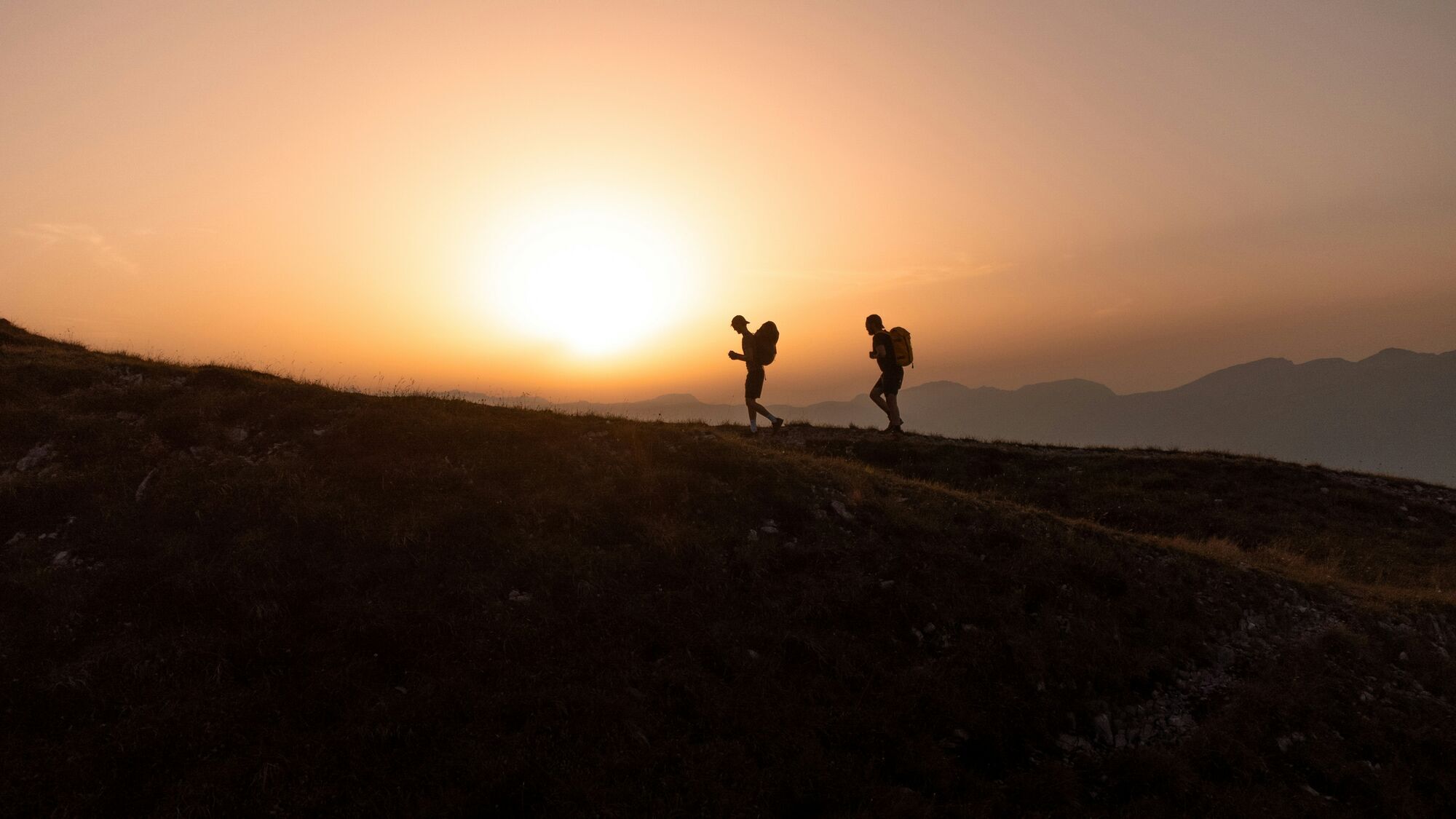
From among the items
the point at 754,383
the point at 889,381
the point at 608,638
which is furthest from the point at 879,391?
the point at 608,638

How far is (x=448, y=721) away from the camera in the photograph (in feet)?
22.7

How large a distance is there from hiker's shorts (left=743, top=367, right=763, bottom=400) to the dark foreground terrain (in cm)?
708

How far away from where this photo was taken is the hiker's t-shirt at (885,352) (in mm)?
22406

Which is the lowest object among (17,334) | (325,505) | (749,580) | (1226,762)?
(1226,762)

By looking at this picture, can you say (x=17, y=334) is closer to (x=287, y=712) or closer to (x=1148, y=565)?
(x=287, y=712)

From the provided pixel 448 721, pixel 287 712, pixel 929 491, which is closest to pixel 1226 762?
pixel 929 491

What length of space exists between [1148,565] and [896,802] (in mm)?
7747

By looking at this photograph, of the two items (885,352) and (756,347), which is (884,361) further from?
(756,347)

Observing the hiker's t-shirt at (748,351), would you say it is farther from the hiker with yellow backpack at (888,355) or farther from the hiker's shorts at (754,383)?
the hiker with yellow backpack at (888,355)

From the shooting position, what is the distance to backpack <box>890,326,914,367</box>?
2250cm

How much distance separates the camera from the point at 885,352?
22391mm

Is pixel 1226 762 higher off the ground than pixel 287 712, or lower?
lower

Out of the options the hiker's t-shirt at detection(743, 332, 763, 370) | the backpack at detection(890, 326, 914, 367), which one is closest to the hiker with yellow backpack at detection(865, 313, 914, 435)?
the backpack at detection(890, 326, 914, 367)

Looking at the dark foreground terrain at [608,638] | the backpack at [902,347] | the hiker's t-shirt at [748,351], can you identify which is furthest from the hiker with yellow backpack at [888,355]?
the dark foreground terrain at [608,638]
